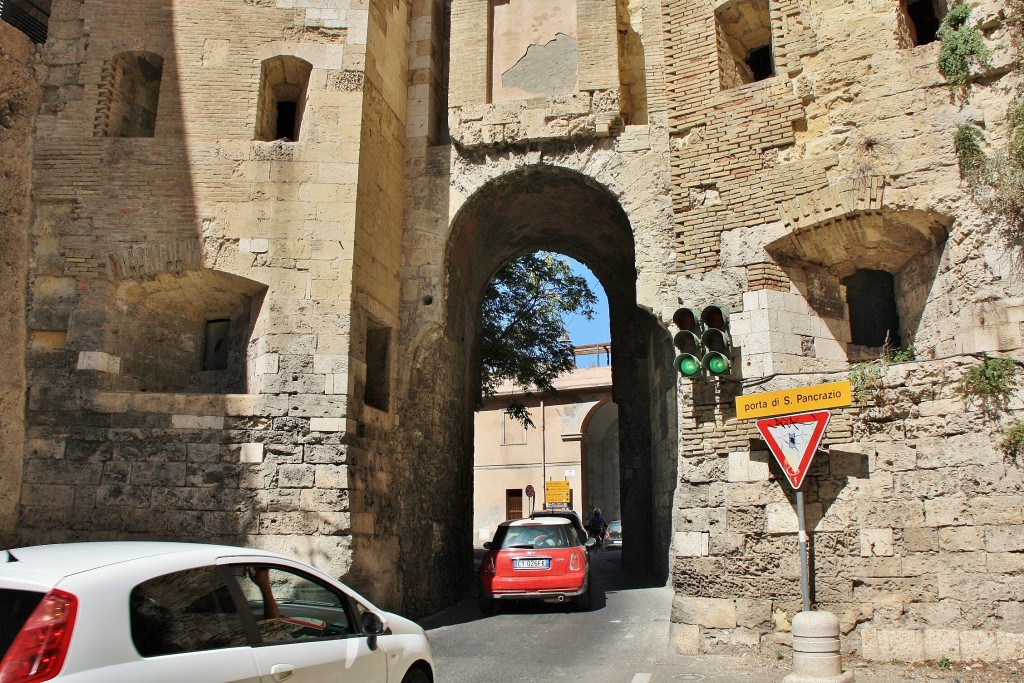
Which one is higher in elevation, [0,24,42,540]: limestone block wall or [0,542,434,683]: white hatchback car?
[0,24,42,540]: limestone block wall

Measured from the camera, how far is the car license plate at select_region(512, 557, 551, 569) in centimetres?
1097

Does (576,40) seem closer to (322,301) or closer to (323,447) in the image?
(322,301)

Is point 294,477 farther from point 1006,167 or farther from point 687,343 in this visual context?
point 1006,167

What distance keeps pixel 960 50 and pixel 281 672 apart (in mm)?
8769

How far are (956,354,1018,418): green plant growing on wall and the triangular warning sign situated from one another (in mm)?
1311

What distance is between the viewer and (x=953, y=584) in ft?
24.1

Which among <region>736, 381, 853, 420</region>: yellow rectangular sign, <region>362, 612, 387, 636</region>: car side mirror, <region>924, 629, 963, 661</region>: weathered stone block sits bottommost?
<region>924, 629, 963, 661</region>: weathered stone block

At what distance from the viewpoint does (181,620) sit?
10.6ft

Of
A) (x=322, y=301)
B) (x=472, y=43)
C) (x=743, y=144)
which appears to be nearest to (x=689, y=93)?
(x=743, y=144)

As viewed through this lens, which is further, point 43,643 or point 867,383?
point 867,383

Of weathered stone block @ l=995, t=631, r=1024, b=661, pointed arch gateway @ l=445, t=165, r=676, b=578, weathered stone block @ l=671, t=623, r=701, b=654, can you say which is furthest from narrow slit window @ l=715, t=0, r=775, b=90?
weathered stone block @ l=995, t=631, r=1024, b=661

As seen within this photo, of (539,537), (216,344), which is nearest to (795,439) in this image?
(539,537)

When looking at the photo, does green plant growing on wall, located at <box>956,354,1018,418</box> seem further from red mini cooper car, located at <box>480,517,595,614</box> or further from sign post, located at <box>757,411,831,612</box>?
red mini cooper car, located at <box>480,517,595,614</box>

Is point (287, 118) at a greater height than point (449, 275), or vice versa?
point (287, 118)
